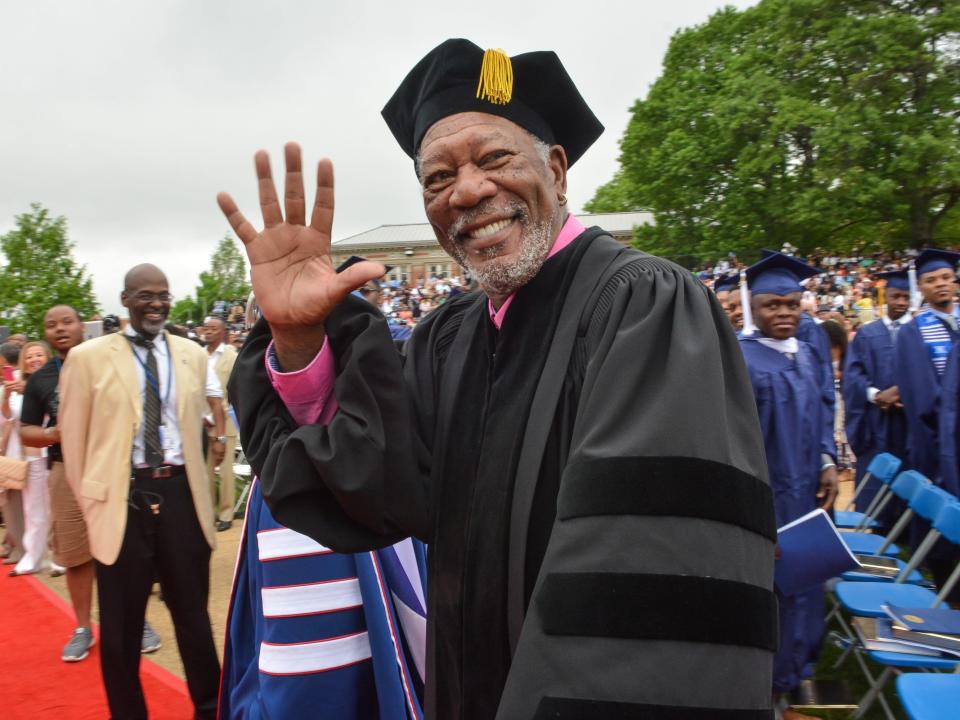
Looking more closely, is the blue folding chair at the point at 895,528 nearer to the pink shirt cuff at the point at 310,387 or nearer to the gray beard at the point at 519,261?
the gray beard at the point at 519,261

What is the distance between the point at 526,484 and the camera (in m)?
1.31

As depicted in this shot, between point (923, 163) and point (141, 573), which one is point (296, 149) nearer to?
point (141, 573)

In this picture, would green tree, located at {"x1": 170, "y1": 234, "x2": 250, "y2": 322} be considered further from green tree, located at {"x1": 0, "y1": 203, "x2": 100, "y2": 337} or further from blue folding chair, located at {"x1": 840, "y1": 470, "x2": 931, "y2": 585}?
blue folding chair, located at {"x1": 840, "y1": 470, "x2": 931, "y2": 585}

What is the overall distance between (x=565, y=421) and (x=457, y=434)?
1.05 ft

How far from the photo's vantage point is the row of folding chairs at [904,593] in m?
2.50

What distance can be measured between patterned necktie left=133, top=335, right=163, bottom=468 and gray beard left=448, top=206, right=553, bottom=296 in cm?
249

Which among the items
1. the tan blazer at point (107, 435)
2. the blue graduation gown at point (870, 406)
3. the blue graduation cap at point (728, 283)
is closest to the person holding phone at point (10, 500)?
the tan blazer at point (107, 435)

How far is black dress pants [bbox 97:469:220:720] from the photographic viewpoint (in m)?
3.25

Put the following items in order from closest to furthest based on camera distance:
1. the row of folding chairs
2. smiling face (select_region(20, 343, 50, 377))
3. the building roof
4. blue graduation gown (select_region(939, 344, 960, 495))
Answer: the row of folding chairs < blue graduation gown (select_region(939, 344, 960, 495)) < smiling face (select_region(20, 343, 50, 377)) < the building roof

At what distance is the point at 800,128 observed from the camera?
23.9 m

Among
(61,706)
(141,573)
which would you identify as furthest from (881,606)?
(61,706)

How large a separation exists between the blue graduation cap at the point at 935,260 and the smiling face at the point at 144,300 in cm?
528

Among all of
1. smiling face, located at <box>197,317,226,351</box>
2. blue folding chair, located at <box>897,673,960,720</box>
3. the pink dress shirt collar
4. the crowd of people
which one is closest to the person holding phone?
smiling face, located at <box>197,317,226,351</box>

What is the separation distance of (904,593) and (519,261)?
11.4ft
